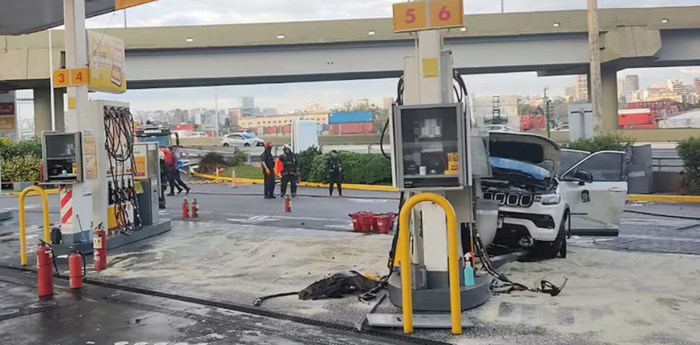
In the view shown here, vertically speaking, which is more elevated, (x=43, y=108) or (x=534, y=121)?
(x=43, y=108)

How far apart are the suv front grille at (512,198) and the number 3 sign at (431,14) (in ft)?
10.0

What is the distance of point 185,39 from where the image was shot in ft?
108

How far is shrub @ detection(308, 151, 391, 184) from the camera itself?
23.9 metres

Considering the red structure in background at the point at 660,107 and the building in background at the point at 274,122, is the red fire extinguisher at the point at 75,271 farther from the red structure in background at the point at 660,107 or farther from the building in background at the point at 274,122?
the red structure in background at the point at 660,107

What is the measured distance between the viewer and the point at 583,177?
1030 cm

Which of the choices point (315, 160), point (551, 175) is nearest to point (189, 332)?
point (551, 175)

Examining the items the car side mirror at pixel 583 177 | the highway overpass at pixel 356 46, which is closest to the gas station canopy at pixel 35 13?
the car side mirror at pixel 583 177

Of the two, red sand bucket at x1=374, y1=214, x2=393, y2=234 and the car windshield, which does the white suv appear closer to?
the car windshield

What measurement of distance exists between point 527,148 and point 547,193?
103 cm

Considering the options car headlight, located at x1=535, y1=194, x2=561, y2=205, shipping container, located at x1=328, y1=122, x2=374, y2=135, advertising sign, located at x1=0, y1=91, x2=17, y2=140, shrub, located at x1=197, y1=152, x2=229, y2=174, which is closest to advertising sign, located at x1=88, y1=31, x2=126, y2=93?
car headlight, located at x1=535, y1=194, x2=561, y2=205

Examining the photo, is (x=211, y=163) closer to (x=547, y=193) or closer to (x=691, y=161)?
(x=691, y=161)

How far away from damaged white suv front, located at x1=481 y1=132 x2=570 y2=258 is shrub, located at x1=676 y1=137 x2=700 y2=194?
10.8m

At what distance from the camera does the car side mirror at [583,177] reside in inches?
403

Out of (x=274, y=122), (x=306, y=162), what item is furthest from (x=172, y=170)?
(x=274, y=122)
